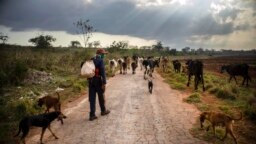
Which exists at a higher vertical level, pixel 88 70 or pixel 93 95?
pixel 88 70

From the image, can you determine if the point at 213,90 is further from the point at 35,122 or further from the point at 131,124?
the point at 35,122

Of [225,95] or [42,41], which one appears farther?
[42,41]

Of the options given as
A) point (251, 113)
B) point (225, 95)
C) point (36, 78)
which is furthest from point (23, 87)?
point (251, 113)

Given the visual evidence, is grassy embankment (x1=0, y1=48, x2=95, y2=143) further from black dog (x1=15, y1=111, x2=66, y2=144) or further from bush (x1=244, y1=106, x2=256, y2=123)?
bush (x1=244, y1=106, x2=256, y2=123)

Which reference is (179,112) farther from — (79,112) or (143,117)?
(79,112)

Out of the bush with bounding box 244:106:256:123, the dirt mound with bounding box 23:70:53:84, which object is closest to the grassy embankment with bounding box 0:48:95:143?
the dirt mound with bounding box 23:70:53:84

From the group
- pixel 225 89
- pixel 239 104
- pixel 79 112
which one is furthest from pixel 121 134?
pixel 225 89

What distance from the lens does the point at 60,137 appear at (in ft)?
31.0

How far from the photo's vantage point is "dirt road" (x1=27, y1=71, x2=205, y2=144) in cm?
916

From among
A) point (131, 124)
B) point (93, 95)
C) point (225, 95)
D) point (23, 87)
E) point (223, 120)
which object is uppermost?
point (93, 95)

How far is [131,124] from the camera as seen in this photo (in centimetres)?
1070

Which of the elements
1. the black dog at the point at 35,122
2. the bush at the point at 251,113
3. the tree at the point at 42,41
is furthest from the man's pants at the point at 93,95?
the tree at the point at 42,41

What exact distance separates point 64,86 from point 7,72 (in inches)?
146

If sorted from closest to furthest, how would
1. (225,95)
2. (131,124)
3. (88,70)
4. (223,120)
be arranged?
(223,120) → (131,124) → (88,70) → (225,95)
